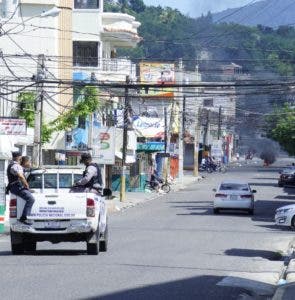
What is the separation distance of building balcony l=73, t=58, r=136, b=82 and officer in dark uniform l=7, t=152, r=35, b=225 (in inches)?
1750

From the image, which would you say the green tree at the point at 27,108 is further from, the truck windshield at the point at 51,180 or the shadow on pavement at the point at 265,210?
the truck windshield at the point at 51,180

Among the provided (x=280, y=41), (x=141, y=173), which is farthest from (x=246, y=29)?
(x=141, y=173)

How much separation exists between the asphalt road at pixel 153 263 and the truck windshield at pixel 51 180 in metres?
1.41

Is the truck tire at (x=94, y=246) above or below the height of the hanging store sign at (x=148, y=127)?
below

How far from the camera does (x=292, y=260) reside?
2484 cm

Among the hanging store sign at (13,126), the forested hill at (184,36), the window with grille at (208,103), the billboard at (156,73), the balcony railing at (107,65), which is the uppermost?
the forested hill at (184,36)

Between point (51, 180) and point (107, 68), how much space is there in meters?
48.3

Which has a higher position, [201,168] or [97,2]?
[97,2]

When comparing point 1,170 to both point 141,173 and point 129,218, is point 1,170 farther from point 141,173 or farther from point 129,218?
point 141,173

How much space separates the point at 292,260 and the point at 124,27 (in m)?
49.2

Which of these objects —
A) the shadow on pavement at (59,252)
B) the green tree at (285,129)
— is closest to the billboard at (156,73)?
the green tree at (285,129)

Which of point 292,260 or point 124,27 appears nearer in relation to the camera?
point 292,260

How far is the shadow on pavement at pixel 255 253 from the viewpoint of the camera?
26.8 m

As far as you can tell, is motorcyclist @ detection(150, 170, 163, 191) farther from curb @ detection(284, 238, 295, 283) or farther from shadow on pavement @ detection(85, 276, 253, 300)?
shadow on pavement @ detection(85, 276, 253, 300)
